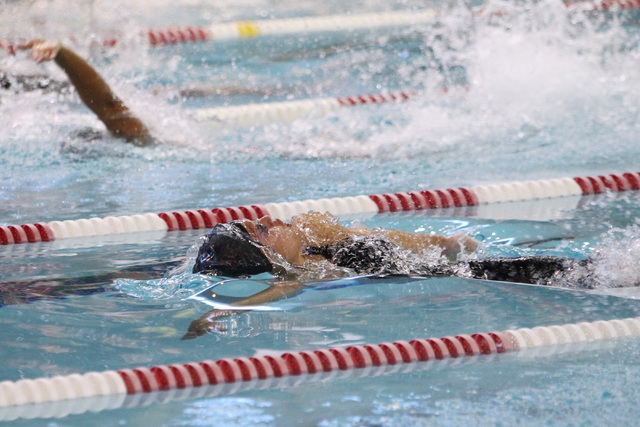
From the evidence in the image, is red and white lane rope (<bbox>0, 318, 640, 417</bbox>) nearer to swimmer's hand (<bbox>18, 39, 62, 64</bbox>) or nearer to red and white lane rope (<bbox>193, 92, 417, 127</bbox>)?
swimmer's hand (<bbox>18, 39, 62, 64</bbox>)

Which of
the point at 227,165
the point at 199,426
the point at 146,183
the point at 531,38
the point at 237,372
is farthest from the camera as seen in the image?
the point at 531,38

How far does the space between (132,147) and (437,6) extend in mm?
4520

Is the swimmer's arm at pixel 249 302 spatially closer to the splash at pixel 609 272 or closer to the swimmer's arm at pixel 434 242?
the swimmer's arm at pixel 434 242

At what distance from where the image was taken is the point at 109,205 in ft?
12.9

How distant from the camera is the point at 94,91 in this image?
14.4 feet

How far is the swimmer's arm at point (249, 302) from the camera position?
2.52 m

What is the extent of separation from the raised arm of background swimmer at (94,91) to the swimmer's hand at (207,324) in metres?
1.96

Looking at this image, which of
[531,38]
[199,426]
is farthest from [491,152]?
[199,426]

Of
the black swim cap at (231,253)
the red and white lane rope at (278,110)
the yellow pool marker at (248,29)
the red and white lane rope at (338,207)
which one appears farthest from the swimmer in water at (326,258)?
the yellow pool marker at (248,29)

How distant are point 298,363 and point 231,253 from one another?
53 cm

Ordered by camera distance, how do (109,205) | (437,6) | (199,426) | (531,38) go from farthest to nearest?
(437,6) < (531,38) < (109,205) < (199,426)

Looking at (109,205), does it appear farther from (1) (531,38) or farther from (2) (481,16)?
(2) (481,16)

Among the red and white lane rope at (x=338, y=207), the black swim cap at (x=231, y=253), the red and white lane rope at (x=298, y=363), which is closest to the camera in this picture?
the red and white lane rope at (x=298, y=363)

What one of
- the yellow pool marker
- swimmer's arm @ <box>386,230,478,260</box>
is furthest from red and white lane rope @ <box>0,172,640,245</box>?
the yellow pool marker
